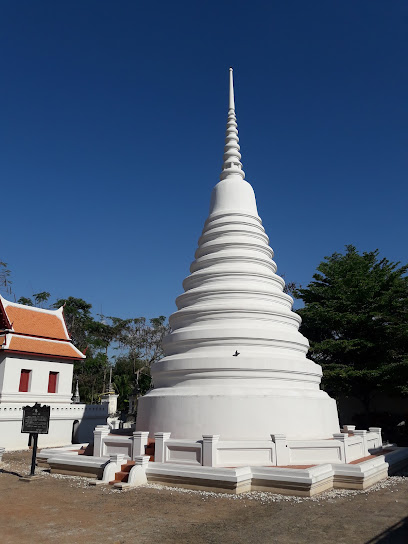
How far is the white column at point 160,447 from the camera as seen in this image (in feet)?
43.3

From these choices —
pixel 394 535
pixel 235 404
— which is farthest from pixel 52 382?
pixel 394 535

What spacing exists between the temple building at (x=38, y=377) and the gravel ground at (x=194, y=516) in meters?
12.7

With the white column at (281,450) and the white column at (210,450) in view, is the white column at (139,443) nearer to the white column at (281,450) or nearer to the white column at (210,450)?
the white column at (210,450)

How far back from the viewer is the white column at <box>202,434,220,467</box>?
490 inches

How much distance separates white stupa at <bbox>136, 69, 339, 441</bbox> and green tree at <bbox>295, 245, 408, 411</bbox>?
8.39m

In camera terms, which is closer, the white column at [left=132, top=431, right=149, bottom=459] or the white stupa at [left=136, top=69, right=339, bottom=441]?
the white column at [left=132, top=431, right=149, bottom=459]

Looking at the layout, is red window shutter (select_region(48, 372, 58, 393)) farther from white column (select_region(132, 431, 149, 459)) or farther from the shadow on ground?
the shadow on ground

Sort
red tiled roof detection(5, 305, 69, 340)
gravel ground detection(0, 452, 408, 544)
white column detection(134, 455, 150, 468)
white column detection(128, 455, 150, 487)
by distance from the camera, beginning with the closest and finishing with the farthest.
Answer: gravel ground detection(0, 452, 408, 544) → white column detection(128, 455, 150, 487) → white column detection(134, 455, 150, 468) → red tiled roof detection(5, 305, 69, 340)

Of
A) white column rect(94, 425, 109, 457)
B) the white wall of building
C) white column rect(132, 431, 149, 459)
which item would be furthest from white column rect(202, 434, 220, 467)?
the white wall of building

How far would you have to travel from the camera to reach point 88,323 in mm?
53875

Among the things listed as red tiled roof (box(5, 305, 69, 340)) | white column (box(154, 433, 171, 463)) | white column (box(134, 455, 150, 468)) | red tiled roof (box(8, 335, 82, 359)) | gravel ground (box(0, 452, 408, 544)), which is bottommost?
gravel ground (box(0, 452, 408, 544))

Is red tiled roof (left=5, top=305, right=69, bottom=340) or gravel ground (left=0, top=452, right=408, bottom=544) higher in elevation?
red tiled roof (left=5, top=305, right=69, bottom=340)

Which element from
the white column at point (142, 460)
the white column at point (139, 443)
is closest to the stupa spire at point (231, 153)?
the white column at point (139, 443)

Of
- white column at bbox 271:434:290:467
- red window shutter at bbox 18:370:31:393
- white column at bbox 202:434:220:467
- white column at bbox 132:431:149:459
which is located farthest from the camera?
red window shutter at bbox 18:370:31:393
